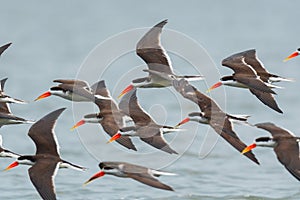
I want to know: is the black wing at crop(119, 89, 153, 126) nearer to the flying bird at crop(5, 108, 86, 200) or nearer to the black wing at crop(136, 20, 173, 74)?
the black wing at crop(136, 20, 173, 74)

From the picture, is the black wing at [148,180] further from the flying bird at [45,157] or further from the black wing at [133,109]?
→ the black wing at [133,109]

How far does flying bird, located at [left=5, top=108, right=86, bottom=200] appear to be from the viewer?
12.2 m

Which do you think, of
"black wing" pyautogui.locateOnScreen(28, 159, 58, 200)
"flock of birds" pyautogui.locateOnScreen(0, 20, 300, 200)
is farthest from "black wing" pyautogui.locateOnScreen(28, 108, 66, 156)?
Result: "black wing" pyautogui.locateOnScreen(28, 159, 58, 200)

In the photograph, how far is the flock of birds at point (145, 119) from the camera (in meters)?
12.2

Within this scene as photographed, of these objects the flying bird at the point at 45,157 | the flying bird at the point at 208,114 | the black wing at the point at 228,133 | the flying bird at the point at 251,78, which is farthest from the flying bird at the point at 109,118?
the flying bird at the point at 251,78

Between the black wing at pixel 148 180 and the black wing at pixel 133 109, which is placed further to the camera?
the black wing at pixel 133 109

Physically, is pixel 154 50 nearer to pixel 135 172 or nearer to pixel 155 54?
pixel 155 54

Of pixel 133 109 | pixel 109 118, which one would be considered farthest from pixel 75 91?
pixel 133 109

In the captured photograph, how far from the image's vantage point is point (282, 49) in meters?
35.0

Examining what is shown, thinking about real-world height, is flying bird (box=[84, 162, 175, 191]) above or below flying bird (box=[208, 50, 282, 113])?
below

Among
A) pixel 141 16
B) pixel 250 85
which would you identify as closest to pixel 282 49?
pixel 141 16

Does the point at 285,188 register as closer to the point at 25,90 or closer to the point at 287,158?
the point at 287,158

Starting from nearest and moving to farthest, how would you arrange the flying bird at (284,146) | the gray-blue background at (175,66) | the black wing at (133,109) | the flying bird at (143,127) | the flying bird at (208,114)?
the flying bird at (284,146)
the flying bird at (143,127)
the flying bird at (208,114)
the black wing at (133,109)
the gray-blue background at (175,66)

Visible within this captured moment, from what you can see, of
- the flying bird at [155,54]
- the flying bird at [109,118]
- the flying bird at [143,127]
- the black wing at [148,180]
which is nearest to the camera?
the black wing at [148,180]
